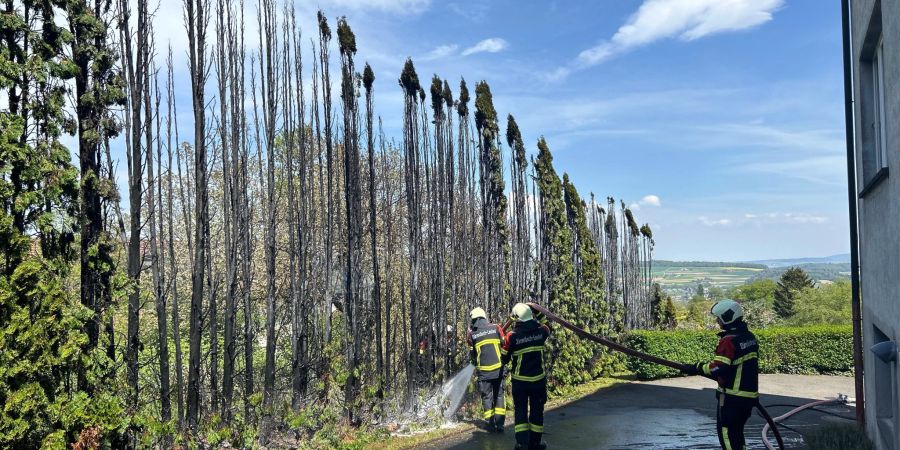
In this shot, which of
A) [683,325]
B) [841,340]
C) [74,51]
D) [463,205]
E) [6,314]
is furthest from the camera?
[683,325]

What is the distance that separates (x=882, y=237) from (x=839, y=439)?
2726 millimetres

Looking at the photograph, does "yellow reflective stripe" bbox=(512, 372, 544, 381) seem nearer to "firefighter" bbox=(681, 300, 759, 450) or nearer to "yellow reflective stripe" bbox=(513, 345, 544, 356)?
"yellow reflective stripe" bbox=(513, 345, 544, 356)

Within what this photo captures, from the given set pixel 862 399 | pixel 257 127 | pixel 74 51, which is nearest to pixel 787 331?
pixel 862 399

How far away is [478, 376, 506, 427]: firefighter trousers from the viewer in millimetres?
9344

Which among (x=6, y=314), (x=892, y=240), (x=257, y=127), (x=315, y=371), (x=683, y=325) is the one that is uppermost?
(x=257, y=127)

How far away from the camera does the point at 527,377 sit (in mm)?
8055

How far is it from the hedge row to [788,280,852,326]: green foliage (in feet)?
38.3

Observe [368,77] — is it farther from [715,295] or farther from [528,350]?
[715,295]

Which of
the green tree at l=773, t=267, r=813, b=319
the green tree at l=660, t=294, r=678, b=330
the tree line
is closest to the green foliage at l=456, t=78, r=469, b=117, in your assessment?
the tree line

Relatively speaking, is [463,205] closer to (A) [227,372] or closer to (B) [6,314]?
(A) [227,372]

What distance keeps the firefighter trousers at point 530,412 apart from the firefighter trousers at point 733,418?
2.17m

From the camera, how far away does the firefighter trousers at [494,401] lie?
9344 mm

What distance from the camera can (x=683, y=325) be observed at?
28.3 metres

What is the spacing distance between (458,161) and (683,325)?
20.0 m
